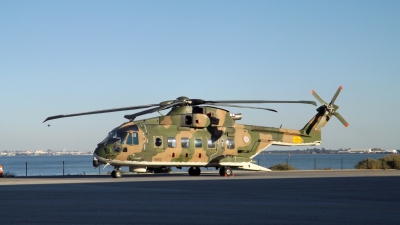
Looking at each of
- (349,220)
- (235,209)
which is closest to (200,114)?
(235,209)

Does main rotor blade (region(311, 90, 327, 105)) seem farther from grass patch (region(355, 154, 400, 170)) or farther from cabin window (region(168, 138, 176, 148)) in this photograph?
grass patch (region(355, 154, 400, 170))

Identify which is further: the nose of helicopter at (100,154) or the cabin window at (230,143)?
the cabin window at (230,143)

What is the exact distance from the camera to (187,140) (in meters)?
35.3

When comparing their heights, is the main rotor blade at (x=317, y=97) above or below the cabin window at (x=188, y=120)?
above

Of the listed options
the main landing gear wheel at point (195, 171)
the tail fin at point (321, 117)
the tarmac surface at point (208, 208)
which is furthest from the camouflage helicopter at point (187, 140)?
the tarmac surface at point (208, 208)

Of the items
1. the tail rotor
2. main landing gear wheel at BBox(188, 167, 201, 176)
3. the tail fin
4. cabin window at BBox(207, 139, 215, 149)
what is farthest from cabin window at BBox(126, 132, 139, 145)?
the tail rotor

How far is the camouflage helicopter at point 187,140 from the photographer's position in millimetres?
33719

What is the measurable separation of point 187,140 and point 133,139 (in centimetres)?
330

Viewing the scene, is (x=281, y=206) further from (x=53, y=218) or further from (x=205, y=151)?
(x=205, y=151)

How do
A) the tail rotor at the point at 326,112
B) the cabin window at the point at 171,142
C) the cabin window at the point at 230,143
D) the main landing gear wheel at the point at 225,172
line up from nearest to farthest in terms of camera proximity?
the cabin window at the point at 171,142 → the main landing gear wheel at the point at 225,172 → the cabin window at the point at 230,143 → the tail rotor at the point at 326,112

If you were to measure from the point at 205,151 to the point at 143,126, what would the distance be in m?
4.09

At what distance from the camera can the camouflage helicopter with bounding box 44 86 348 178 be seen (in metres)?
33.7

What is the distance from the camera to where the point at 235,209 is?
44.6 feet

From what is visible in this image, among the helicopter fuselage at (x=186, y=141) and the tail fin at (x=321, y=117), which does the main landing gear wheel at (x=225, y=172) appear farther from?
the tail fin at (x=321, y=117)
